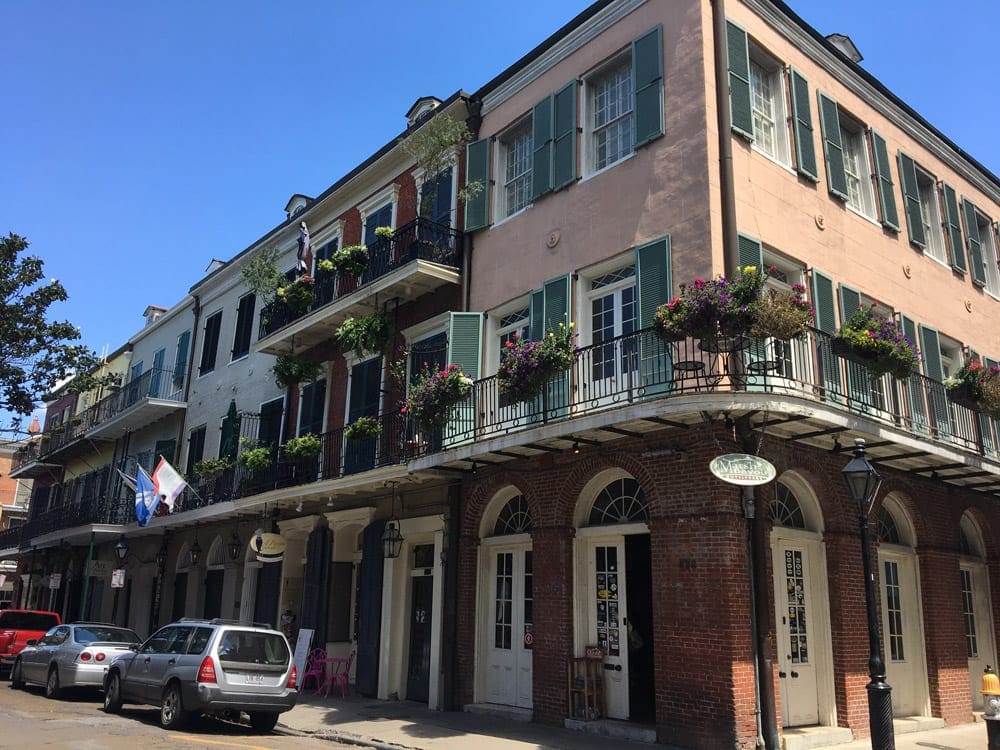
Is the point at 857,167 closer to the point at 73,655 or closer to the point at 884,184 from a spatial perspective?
the point at 884,184

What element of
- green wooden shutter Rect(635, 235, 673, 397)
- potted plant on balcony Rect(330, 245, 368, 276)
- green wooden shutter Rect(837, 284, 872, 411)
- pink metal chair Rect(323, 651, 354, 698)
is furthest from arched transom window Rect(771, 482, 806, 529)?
potted plant on balcony Rect(330, 245, 368, 276)

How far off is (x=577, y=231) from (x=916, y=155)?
8117 millimetres

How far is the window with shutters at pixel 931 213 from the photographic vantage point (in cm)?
1639

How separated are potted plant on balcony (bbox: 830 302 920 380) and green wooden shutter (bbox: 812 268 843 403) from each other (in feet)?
0.72

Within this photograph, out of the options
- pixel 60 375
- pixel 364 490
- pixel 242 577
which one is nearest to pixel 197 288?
pixel 60 375

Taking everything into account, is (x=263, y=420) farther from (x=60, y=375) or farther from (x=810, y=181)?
(x=810, y=181)

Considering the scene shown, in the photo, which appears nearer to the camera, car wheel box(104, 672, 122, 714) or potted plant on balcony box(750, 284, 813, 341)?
potted plant on balcony box(750, 284, 813, 341)

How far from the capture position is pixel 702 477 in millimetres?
10352

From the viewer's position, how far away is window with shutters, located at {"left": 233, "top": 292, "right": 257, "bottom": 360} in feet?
75.4

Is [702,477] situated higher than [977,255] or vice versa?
[977,255]

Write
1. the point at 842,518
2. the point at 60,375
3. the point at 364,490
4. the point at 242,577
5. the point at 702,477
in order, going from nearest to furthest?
1. the point at 702,477
2. the point at 842,518
3. the point at 364,490
4. the point at 242,577
5. the point at 60,375

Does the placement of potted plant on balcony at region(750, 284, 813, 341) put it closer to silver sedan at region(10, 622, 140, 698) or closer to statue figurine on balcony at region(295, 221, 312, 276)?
statue figurine on balcony at region(295, 221, 312, 276)

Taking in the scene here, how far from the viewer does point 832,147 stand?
537 inches

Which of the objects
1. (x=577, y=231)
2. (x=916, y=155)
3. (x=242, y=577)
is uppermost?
(x=916, y=155)
